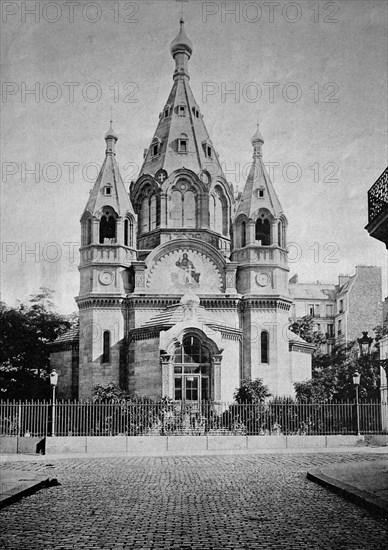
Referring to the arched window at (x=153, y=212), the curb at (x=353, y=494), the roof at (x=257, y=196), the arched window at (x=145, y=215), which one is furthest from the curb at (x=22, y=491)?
the arched window at (x=145, y=215)

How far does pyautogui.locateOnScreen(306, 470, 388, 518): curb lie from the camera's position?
40.2 ft

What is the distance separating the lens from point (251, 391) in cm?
3938

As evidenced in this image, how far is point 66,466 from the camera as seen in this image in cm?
2205

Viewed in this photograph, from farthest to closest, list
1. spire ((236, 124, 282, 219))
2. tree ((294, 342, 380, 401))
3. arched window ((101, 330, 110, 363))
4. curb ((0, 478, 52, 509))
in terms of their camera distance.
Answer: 1. spire ((236, 124, 282, 219))
2. tree ((294, 342, 380, 401))
3. arched window ((101, 330, 110, 363))
4. curb ((0, 478, 52, 509))

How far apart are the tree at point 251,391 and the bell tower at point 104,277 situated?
656 centimetres

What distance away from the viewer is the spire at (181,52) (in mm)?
51094

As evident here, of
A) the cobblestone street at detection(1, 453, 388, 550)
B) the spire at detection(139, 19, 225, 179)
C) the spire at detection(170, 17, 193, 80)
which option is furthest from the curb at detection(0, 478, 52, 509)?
the spire at detection(170, 17, 193, 80)

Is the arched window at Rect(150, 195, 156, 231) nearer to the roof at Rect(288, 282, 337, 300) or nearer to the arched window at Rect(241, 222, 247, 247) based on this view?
the arched window at Rect(241, 222, 247, 247)

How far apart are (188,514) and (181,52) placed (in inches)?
1697

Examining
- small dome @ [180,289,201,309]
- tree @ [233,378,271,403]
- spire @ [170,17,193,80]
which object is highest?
spire @ [170,17,193,80]

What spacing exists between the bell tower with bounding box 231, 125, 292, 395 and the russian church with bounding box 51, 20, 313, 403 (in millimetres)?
61

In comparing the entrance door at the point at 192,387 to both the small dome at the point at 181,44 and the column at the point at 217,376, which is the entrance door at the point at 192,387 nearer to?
the column at the point at 217,376

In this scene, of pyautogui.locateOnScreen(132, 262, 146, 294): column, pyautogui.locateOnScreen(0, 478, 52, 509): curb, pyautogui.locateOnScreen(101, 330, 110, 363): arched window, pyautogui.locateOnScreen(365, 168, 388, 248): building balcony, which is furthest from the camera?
pyautogui.locateOnScreen(132, 262, 146, 294): column

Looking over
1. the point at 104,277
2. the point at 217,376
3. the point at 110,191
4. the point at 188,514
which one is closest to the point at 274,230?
the point at 110,191
